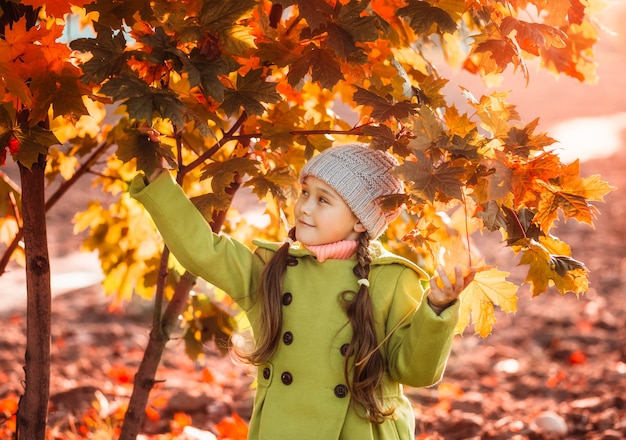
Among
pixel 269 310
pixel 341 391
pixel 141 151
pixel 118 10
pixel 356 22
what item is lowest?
pixel 341 391

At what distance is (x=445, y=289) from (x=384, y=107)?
462 mm

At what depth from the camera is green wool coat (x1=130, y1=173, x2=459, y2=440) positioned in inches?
81.0

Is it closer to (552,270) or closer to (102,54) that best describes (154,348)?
(102,54)

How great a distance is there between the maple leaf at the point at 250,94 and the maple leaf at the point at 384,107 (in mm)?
207

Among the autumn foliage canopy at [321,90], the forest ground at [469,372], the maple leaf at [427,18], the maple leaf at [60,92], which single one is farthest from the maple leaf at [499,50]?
the forest ground at [469,372]

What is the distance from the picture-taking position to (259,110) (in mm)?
1964

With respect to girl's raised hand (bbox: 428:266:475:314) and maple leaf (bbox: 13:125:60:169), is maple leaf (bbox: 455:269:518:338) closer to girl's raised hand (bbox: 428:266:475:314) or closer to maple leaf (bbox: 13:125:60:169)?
girl's raised hand (bbox: 428:266:475:314)

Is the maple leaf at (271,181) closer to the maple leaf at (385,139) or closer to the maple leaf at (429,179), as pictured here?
the maple leaf at (385,139)

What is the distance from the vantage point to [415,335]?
2.02 m

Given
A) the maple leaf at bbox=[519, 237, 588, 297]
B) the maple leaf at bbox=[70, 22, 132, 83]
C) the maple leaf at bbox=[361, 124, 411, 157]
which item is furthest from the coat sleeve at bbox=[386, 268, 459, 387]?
the maple leaf at bbox=[70, 22, 132, 83]

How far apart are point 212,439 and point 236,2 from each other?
5.45 ft

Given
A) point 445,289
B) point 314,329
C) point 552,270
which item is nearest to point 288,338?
point 314,329

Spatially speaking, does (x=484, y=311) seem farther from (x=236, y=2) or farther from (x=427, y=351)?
(x=236, y=2)

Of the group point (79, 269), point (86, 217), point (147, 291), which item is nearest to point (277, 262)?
point (147, 291)
